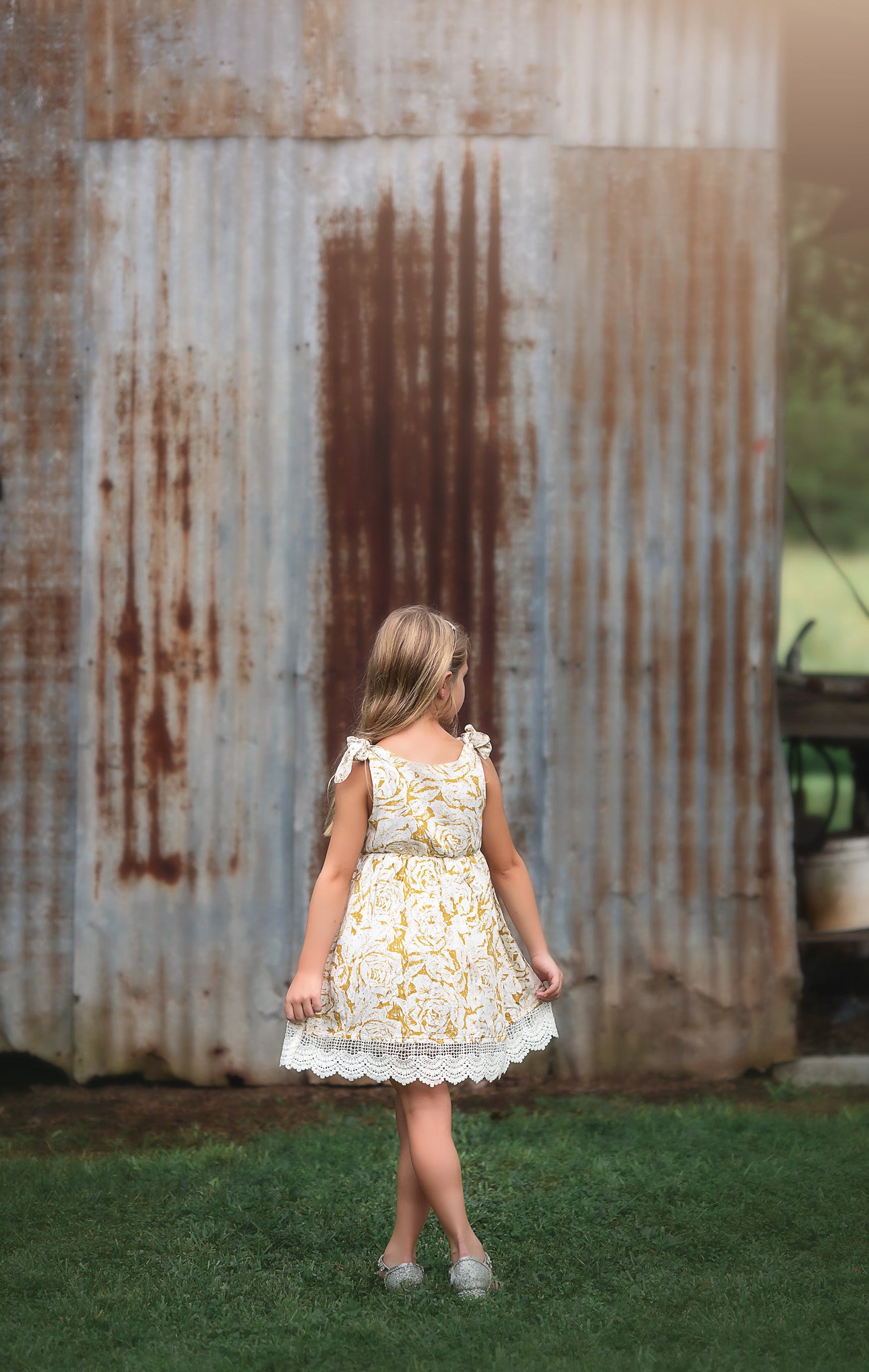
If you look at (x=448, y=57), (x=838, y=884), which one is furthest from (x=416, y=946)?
(x=448, y=57)

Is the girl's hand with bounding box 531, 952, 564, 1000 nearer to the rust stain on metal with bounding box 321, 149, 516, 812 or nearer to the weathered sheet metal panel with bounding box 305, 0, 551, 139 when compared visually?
the rust stain on metal with bounding box 321, 149, 516, 812

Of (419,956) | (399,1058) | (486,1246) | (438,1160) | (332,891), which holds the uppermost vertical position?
(332,891)

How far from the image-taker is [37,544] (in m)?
4.85

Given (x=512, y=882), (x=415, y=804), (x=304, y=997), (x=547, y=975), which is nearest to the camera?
(x=304, y=997)

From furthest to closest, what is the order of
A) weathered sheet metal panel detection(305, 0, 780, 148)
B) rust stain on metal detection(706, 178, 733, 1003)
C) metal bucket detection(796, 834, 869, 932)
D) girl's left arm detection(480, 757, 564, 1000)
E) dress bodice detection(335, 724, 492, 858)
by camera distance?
metal bucket detection(796, 834, 869, 932) < rust stain on metal detection(706, 178, 733, 1003) < weathered sheet metal panel detection(305, 0, 780, 148) < girl's left arm detection(480, 757, 564, 1000) < dress bodice detection(335, 724, 492, 858)

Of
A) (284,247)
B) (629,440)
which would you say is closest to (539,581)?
(629,440)

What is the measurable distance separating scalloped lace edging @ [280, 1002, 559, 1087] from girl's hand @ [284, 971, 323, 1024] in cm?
11

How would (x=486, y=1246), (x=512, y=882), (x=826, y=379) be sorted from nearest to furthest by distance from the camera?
(x=512, y=882) → (x=486, y=1246) → (x=826, y=379)

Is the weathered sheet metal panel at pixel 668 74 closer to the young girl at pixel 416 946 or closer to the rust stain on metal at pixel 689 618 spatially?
the rust stain on metal at pixel 689 618

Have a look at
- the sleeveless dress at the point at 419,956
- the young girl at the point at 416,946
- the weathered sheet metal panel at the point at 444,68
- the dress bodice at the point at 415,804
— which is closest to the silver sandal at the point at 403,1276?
the young girl at the point at 416,946

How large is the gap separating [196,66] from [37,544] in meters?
1.93

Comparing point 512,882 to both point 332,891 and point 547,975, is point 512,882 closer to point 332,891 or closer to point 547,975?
point 547,975

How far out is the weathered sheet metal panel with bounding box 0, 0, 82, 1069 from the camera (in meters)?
4.80

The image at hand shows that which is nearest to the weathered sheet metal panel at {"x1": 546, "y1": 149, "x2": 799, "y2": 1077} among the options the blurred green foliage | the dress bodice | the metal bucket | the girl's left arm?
the metal bucket
